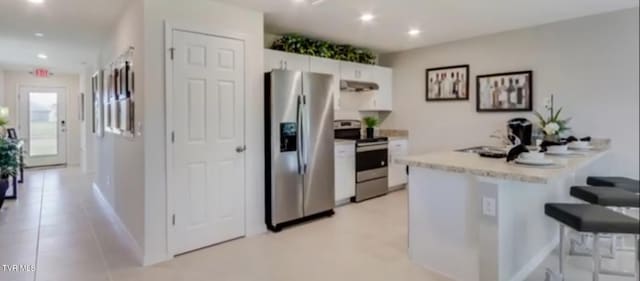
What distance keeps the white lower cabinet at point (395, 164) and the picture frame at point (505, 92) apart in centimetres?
125

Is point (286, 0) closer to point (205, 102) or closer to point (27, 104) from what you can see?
point (205, 102)

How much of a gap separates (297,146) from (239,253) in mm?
1246

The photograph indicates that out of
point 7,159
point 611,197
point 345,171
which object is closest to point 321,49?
point 345,171

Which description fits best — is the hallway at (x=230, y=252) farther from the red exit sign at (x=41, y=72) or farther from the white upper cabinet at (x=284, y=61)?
the red exit sign at (x=41, y=72)

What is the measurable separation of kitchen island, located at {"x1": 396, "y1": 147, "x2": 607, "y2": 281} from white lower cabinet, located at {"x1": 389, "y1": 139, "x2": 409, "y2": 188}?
8.16ft

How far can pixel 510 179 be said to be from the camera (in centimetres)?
214

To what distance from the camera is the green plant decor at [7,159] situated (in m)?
4.61

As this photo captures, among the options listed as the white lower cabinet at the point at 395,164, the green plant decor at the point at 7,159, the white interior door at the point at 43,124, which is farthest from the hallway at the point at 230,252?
the white interior door at the point at 43,124

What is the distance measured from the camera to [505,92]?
4688mm

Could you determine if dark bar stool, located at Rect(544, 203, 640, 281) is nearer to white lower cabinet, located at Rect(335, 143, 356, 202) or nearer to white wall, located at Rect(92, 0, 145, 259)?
white lower cabinet, located at Rect(335, 143, 356, 202)

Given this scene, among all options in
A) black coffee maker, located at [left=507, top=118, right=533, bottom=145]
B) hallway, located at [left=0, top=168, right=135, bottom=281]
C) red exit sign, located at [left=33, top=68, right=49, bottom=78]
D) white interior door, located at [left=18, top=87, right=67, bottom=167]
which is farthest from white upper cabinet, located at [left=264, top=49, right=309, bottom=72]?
white interior door, located at [left=18, top=87, right=67, bottom=167]

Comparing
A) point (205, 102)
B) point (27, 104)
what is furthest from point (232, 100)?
point (27, 104)

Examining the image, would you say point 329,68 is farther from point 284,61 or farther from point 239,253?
point 239,253

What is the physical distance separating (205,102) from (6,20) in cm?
270
